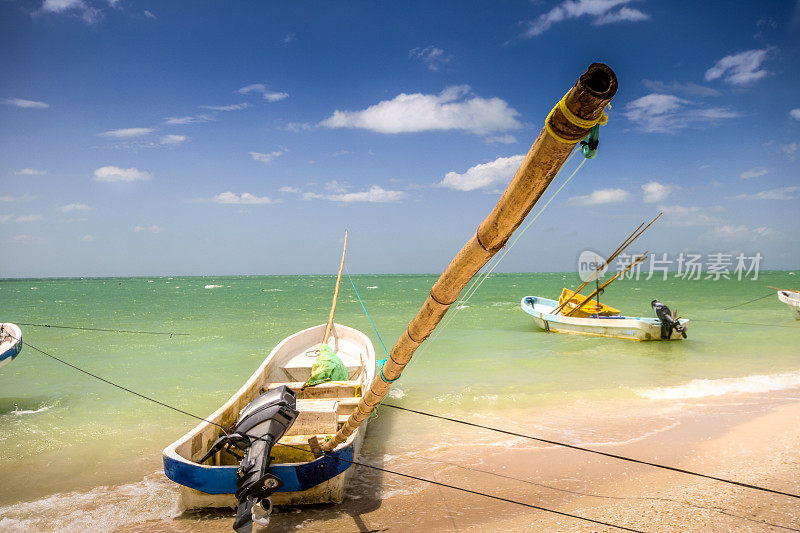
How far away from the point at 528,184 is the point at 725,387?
1204 cm

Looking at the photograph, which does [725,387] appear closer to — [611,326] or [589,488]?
[611,326]

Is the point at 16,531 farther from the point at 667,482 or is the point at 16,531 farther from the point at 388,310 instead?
the point at 388,310

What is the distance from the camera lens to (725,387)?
35.6ft

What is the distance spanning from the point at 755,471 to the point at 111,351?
70.4ft

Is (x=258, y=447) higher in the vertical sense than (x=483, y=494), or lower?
higher

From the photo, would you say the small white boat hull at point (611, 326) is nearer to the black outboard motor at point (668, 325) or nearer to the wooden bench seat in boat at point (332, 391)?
the black outboard motor at point (668, 325)

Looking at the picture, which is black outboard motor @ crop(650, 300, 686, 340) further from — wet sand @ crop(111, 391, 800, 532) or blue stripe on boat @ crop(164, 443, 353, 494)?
blue stripe on boat @ crop(164, 443, 353, 494)

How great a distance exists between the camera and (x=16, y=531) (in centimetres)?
562

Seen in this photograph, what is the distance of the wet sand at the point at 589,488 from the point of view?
5180 mm

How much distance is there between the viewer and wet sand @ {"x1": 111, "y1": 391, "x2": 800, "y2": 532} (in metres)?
5.18

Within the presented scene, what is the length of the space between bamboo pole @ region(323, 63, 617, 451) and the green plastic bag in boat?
5.14 m

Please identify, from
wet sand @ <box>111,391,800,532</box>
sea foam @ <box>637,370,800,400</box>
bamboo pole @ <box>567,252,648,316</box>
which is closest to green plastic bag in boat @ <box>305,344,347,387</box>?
wet sand @ <box>111,391,800,532</box>

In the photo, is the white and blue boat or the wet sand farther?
the wet sand

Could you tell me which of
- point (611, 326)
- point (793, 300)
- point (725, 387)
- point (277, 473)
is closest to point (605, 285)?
point (611, 326)
